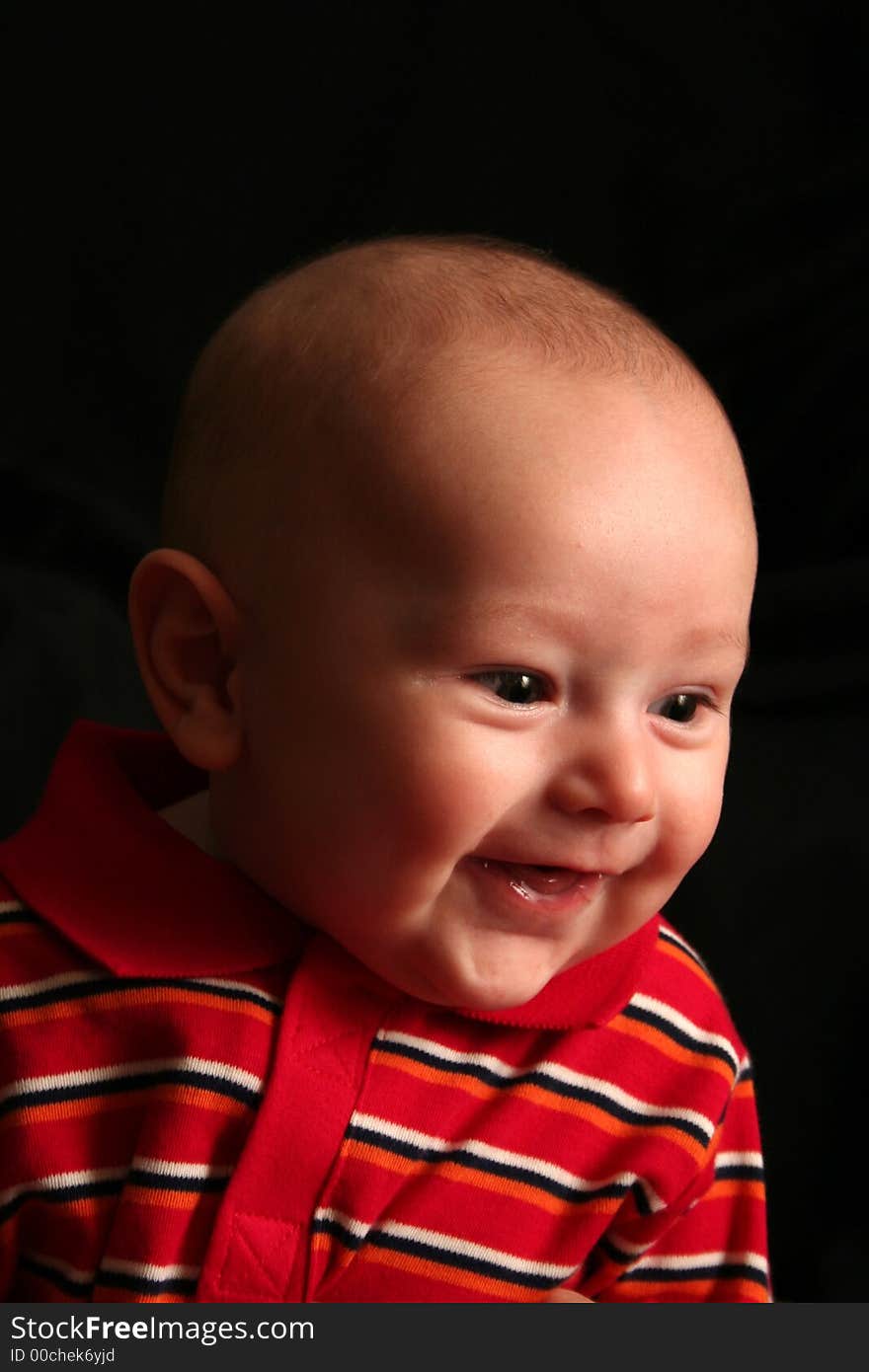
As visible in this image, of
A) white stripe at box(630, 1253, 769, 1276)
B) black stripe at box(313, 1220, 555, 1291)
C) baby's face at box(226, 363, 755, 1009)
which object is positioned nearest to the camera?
baby's face at box(226, 363, 755, 1009)

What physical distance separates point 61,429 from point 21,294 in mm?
128

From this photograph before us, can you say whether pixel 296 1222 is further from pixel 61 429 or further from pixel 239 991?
pixel 61 429

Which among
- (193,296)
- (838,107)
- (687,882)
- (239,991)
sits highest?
(838,107)

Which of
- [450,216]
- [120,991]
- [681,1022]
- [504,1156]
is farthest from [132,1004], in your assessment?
[450,216]

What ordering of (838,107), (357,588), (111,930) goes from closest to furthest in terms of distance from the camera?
(357,588) < (111,930) < (838,107)

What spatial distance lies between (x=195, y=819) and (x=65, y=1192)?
0.24 m

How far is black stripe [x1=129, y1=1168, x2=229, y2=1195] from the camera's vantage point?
0.89 meters

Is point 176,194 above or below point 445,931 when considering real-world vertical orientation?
above

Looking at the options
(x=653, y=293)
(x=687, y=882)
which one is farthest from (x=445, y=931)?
(x=653, y=293)

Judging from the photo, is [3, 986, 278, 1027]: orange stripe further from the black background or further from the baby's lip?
the black background

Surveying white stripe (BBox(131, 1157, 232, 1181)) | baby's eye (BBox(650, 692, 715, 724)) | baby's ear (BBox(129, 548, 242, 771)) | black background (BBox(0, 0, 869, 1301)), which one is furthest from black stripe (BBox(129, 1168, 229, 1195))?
black background (BBox(0, 0, 869, 1301))

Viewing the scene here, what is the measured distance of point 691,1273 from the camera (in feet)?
3.31

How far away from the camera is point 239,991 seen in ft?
3.00

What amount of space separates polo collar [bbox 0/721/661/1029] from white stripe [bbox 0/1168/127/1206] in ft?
0.35
